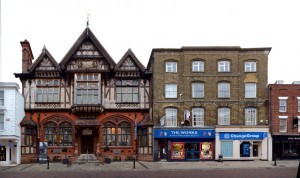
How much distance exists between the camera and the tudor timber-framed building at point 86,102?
35.8 metres

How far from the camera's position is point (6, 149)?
33.9 metres

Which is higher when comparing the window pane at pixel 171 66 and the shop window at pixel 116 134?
the window pane at pixel 171 66

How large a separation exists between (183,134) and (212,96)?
17.1 feet

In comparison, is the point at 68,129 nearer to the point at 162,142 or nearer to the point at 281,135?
the point at 162,142

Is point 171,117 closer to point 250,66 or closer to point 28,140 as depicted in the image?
point 250,66

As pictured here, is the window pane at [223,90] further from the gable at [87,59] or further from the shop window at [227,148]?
the gable at [87,59]

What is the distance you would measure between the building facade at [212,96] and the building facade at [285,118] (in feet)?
2.84

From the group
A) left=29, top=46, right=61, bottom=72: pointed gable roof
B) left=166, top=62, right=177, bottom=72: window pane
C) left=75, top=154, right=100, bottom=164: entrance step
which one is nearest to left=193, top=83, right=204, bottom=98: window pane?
left=166, top=62, right=177, bottom=72: window pane

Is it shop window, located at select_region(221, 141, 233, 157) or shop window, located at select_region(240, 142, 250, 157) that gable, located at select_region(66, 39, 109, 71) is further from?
shop window, located at select_region(240, 142, 250, 157)

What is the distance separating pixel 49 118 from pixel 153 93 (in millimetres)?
11590

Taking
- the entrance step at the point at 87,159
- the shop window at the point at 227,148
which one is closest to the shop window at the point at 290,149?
the shop window at the point at 227,148

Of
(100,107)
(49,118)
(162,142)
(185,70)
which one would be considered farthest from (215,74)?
(49,118)

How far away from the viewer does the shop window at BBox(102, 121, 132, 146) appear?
3681 cm

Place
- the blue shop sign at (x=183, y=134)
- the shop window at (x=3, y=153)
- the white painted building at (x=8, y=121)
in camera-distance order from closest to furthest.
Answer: the white painted building at (x=8, y=121), the shop window at (x=3, y=153), the blue shop sign at (x=183, y=134)
